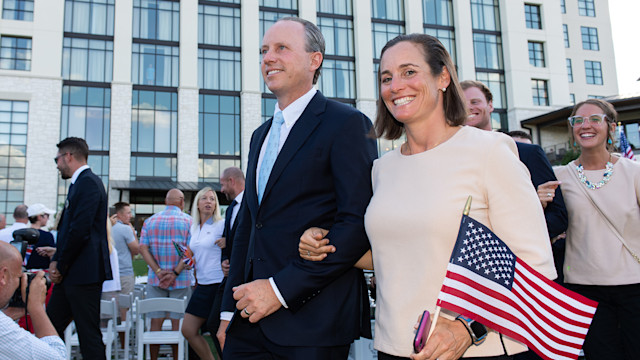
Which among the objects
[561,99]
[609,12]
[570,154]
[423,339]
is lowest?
[423,339]

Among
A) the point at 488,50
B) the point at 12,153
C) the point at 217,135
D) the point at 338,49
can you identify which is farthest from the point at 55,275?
the point at 488,50

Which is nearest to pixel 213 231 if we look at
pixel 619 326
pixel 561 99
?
pixel 619 326

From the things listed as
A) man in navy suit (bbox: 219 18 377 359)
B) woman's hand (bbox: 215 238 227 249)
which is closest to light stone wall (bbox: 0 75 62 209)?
woman's hand (bbox: 215 238 227 249)

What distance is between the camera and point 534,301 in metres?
1.77

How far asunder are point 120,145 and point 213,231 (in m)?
29.5

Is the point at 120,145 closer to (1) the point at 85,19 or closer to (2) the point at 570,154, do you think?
(1) the point at 85,19

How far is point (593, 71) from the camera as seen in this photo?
50281 mm

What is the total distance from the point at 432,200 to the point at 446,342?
1.72 ft

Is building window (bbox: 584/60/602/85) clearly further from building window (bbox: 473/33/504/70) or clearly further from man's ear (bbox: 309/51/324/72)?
man's ear (bbox: 309/51/324/72)

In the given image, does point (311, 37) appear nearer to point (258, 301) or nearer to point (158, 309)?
point (258, 301)

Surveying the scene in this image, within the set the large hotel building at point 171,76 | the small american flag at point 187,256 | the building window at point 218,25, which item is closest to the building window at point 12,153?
the large hotel building at point 171,76

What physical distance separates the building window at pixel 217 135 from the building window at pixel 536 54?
25565 mm

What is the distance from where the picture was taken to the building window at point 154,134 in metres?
33.9

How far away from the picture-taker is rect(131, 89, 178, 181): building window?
1335 inches
